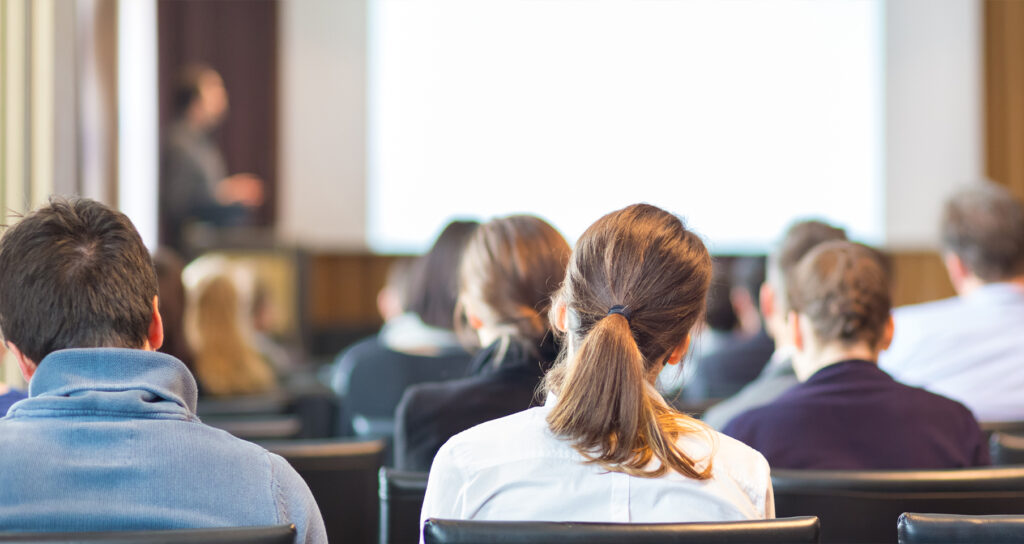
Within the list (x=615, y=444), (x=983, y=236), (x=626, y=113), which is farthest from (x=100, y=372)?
(x=626, y=113)

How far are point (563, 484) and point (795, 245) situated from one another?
1508 mm

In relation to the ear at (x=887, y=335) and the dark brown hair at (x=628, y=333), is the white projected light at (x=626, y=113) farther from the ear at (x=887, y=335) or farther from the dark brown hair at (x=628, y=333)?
the dark brown hair at (x=628, y=333)

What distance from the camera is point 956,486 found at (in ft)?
4.69

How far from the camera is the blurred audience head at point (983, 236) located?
276 centimetres

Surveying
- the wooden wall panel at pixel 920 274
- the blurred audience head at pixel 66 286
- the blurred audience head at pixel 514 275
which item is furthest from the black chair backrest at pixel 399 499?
the wooden wall panel at pixel 920 274

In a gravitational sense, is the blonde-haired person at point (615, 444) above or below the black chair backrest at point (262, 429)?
above

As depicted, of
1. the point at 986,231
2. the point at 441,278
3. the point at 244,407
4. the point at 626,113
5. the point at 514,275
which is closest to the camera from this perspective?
the point at 514,275

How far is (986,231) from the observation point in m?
2.79

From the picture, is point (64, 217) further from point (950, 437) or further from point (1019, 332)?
point (1019, 332)

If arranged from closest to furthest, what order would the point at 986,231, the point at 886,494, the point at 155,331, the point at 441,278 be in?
the point at 155,331 < the point at 886,494 < the point at 441,278 < the point at 986,231

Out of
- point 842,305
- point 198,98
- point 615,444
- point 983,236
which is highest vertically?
point 198,98

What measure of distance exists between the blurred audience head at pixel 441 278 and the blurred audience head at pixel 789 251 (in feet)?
2.53

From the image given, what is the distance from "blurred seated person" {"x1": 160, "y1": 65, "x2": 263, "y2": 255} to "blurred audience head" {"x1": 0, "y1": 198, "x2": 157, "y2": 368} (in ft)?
15.1

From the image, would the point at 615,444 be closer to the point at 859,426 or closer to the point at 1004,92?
the point at 859,426
